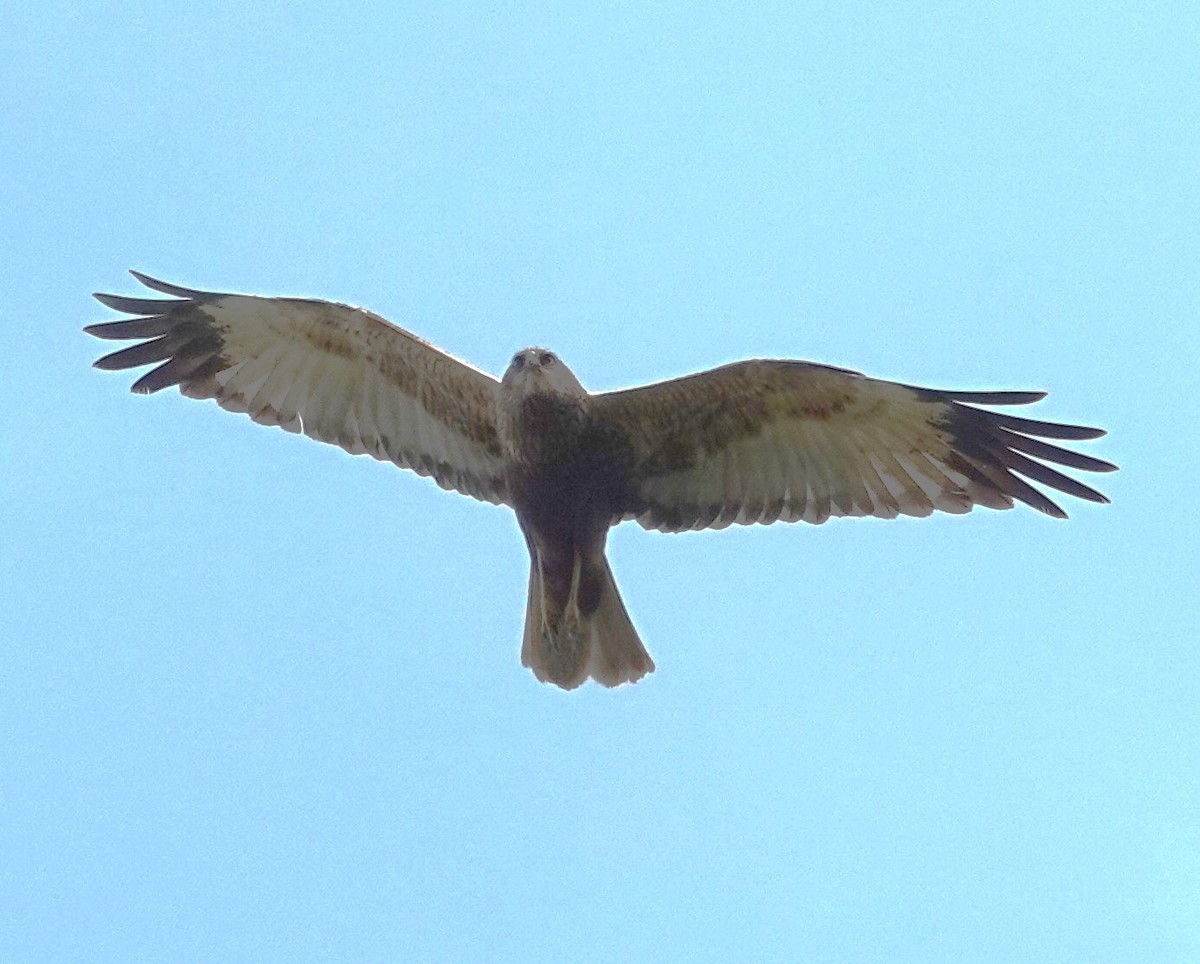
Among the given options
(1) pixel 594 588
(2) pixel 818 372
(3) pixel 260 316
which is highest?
(3) pixel 260 316

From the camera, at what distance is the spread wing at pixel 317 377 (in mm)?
10641

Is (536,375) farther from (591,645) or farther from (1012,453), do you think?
(1012,453)

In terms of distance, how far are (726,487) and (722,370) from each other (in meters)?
0.90

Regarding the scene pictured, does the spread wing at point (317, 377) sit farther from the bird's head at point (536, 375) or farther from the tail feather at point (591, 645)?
the tail feather at point (591, 645)

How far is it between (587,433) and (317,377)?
170cm

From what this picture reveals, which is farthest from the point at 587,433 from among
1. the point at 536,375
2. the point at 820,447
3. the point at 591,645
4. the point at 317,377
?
the point at 317,377

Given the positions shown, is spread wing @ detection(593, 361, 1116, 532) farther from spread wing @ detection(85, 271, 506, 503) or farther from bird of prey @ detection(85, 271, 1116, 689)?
spread wing @ detection(85, 271, 506, 503)

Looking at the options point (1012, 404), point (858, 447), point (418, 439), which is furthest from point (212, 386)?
point (1012, 404)

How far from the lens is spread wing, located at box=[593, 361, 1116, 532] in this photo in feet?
33.6

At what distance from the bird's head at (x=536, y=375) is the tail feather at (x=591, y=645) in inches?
42.5

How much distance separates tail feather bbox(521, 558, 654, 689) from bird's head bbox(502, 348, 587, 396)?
108 cm

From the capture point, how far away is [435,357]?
1055cm

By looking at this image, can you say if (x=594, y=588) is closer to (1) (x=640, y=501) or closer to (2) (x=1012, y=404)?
(1) (x=640, y=501)

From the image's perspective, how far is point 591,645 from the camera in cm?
1050
